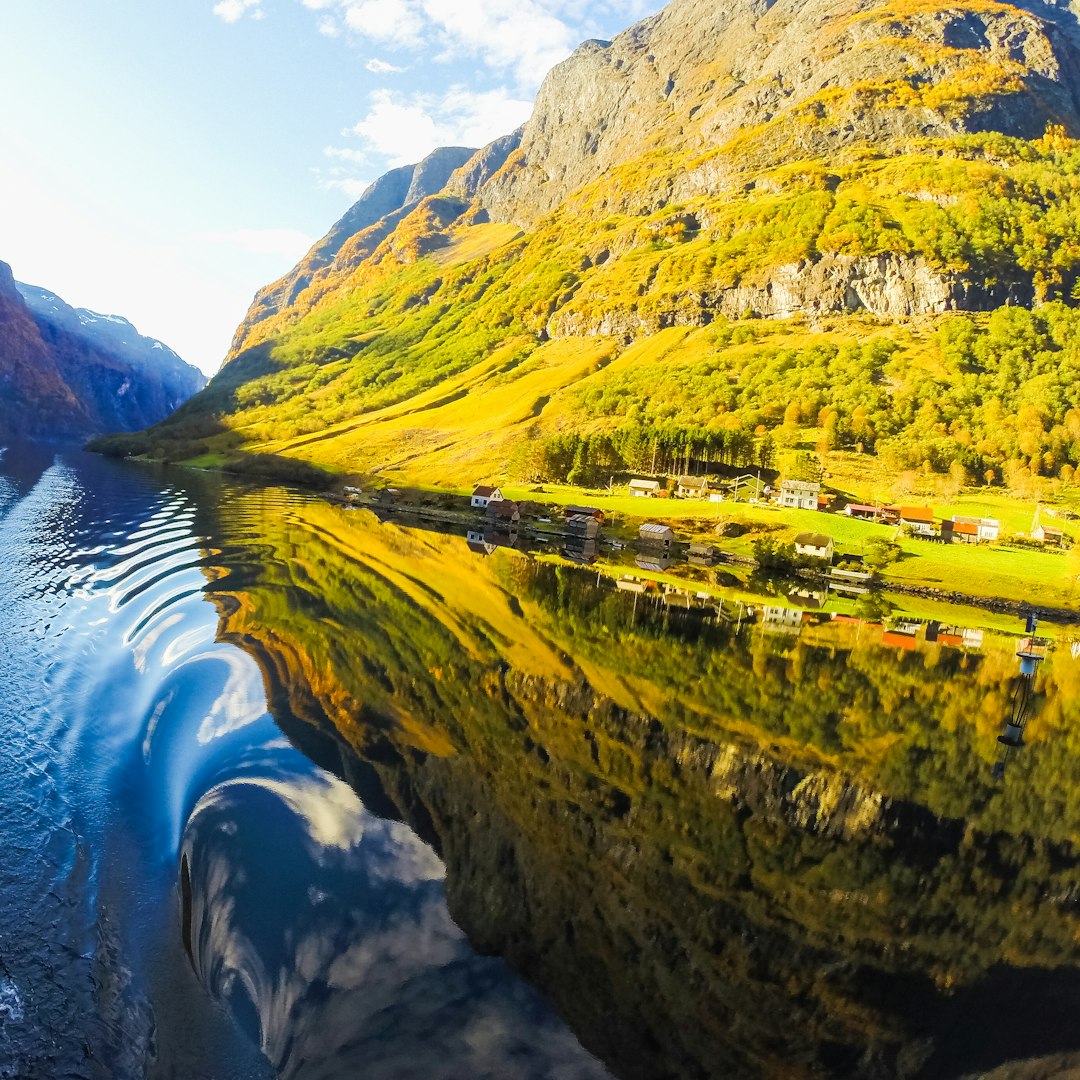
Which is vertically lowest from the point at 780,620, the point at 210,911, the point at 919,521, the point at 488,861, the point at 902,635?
the point at 902,635

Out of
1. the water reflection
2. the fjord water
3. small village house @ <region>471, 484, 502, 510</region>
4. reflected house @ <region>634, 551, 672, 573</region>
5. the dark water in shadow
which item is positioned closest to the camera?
the dark water in shadow

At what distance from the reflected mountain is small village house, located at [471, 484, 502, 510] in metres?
69.2

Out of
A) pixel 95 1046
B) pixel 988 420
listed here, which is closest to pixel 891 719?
pixel 95 1046

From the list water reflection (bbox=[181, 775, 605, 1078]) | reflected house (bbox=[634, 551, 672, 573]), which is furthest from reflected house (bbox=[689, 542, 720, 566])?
water reflection (bbox=[181, 775, 605, 1078])

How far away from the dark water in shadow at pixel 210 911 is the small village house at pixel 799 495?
Result: 308 ft

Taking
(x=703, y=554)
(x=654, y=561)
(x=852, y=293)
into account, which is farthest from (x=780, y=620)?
(x=852, y=293)

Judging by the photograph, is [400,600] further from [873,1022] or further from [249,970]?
[873,1022]

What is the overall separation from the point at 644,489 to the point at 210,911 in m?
103

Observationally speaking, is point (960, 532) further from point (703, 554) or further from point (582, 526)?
point (582, 526)

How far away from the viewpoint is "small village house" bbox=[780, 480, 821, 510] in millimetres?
98188

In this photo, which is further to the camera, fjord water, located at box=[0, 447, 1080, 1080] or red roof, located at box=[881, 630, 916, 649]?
red roof, located at box=[881, 630, 916, 649]

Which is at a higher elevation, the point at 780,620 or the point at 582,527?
the point at 582,527

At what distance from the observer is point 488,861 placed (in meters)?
12.1

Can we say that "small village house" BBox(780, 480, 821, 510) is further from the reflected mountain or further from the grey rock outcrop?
the grey rock outcrop
